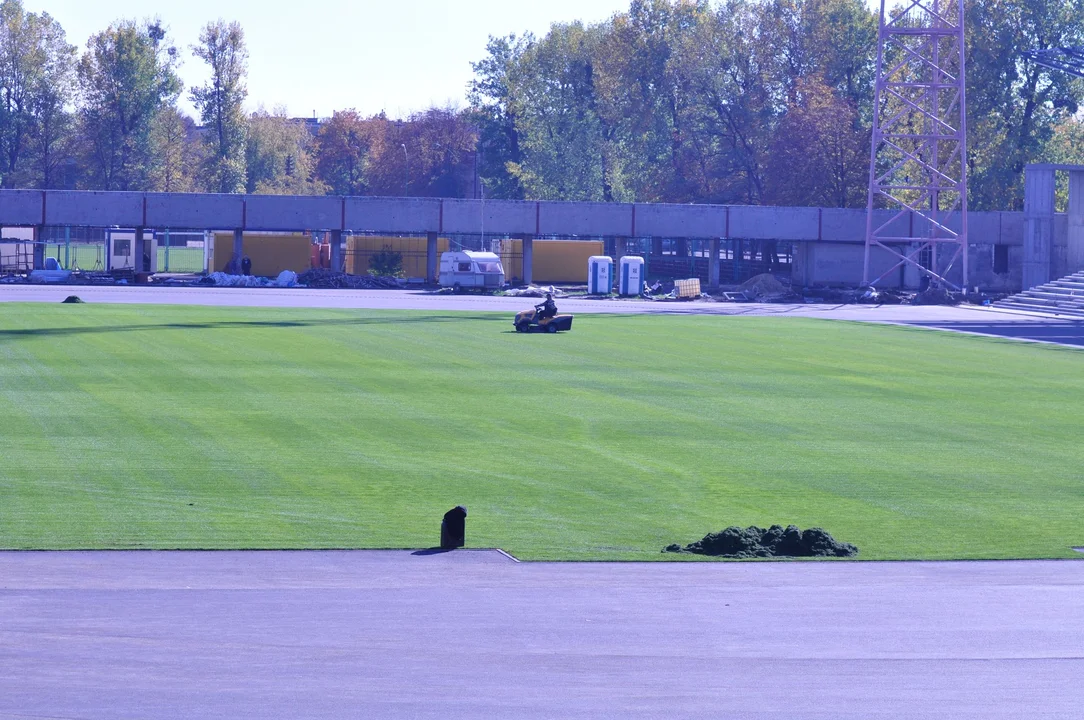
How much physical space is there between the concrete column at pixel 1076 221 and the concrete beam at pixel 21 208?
60469 mm

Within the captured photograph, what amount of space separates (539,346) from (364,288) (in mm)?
44561

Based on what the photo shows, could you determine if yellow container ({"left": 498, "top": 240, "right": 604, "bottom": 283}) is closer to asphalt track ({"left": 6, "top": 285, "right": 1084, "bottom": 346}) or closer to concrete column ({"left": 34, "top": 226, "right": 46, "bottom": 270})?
asphalt track ({"left": 6, "top": 285, "right": 1084, "bottom": 346})

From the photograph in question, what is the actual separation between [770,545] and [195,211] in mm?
78030

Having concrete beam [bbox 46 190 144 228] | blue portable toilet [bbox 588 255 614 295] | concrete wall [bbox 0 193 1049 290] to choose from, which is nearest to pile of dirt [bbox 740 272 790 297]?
concrete wall [bbox 0 193 1049 290]

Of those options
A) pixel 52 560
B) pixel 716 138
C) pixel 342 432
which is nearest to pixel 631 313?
pixel 342 432

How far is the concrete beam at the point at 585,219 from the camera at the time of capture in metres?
91.4

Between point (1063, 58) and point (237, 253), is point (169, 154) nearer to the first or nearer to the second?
point (237, 253)

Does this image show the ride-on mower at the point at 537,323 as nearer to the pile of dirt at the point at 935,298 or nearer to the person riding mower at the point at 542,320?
the person riding mower at the point at 542,320

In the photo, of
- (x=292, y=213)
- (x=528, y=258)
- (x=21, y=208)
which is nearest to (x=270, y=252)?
(x=292, y=213)

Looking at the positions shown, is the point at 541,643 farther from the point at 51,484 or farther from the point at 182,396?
the point at 182,396

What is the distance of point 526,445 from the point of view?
2248 centimetres

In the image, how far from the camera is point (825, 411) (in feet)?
91.1

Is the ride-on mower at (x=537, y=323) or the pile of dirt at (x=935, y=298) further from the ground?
the pile of dirt at (x=935, y=298)

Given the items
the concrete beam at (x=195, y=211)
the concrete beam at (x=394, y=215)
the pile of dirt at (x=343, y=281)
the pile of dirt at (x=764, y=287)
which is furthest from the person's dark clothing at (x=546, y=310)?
the concrete beam at (x=195, y=211)
